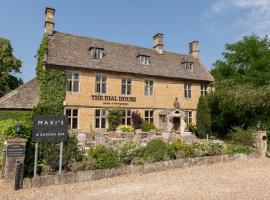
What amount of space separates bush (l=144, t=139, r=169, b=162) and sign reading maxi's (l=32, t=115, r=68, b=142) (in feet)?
13.5

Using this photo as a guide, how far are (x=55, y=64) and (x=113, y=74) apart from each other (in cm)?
544

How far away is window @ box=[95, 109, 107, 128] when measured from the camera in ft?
73.7

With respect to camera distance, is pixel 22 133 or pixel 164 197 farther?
pixel 22 133

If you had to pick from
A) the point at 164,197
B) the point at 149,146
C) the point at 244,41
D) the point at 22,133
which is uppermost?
the point at 244,41

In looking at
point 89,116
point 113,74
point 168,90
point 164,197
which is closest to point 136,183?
point 164,197

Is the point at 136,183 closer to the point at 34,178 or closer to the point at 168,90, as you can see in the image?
the point at 34,178

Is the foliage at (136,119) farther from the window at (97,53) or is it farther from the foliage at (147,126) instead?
the window at (97,53)

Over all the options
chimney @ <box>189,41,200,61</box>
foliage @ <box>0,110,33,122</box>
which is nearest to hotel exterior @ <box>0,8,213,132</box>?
foliage @ <box>0,110,33,122</box>

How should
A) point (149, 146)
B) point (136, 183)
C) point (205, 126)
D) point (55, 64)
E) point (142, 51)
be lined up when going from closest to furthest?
point (136, 183), point (149, 146), point (55, 64), point (205, 126), point (142, 51)

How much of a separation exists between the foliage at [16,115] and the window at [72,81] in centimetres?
Result: 381

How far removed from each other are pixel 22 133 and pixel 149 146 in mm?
5871

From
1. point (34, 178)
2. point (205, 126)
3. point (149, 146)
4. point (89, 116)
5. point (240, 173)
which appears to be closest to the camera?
point (34, 178)

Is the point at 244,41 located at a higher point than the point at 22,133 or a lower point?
higher

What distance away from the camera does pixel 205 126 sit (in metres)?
24.5
